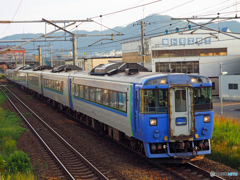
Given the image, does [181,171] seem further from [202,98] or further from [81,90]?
[81,90]

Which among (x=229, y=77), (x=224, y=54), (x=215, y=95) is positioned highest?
(x=224, y=54)

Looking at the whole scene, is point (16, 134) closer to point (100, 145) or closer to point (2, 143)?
point (2, 143)

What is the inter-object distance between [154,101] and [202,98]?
167 centimetres

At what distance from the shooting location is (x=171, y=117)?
948cm

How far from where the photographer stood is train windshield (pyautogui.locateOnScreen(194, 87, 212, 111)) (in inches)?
385

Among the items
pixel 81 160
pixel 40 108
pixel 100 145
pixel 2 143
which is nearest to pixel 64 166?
pixel 81 160

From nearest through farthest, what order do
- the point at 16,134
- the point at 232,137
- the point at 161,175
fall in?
the point at 161,175
the point at 232,137
the point at 16,134

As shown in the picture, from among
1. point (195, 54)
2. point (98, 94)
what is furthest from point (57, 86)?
point (195, 54)

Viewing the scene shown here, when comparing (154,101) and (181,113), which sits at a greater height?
(154,101)

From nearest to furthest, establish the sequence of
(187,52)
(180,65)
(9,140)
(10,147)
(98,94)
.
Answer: (10,147), (9,140), (98,94), (180,65), (187,52)

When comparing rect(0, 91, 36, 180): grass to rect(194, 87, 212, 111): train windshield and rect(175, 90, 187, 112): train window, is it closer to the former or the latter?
rect(175, 90, 187, 112): train window

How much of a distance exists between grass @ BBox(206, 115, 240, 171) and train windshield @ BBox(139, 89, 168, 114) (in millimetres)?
3093

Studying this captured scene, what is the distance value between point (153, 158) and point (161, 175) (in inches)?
34.7

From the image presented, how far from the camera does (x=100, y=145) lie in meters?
13.1
